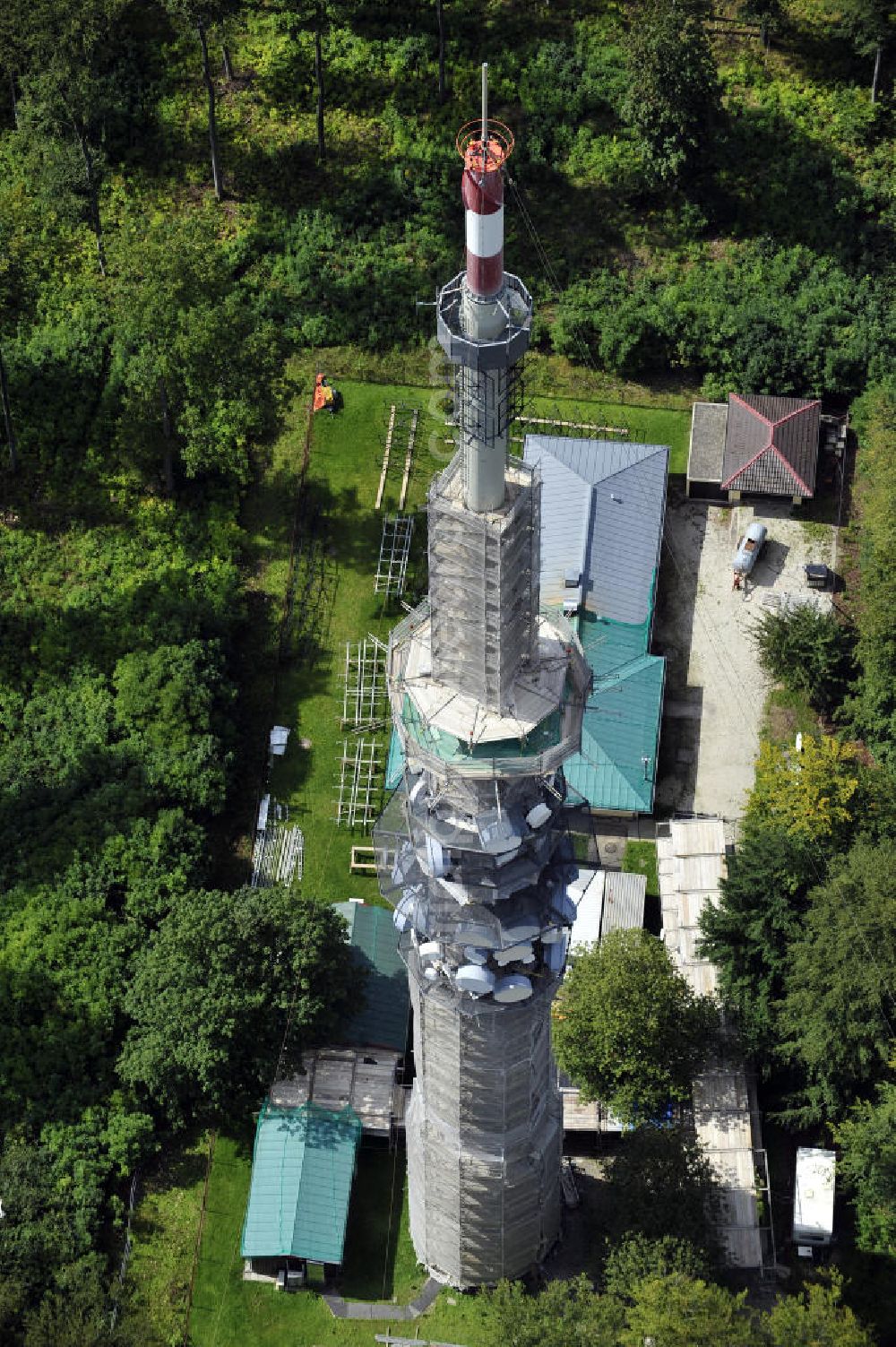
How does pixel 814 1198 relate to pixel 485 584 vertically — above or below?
below

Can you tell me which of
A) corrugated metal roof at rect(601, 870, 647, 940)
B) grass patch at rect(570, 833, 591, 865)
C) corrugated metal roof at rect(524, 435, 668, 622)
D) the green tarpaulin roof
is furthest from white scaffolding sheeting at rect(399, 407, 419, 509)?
grass patch at rect(570, 833, 591, 865)

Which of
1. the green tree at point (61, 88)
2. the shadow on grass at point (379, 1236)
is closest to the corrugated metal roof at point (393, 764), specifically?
the shadow on grass at point (379, 1236)

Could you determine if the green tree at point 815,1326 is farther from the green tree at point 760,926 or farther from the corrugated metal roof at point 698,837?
the corrugated metal roof at point 698,837

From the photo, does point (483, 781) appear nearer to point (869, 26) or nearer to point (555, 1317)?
point (555, 1317)

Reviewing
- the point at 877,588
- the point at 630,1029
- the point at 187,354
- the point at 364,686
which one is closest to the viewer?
the point at 630,1029

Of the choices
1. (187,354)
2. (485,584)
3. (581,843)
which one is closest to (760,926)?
(581,843)

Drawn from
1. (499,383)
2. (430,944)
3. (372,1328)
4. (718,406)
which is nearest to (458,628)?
(499,383)
